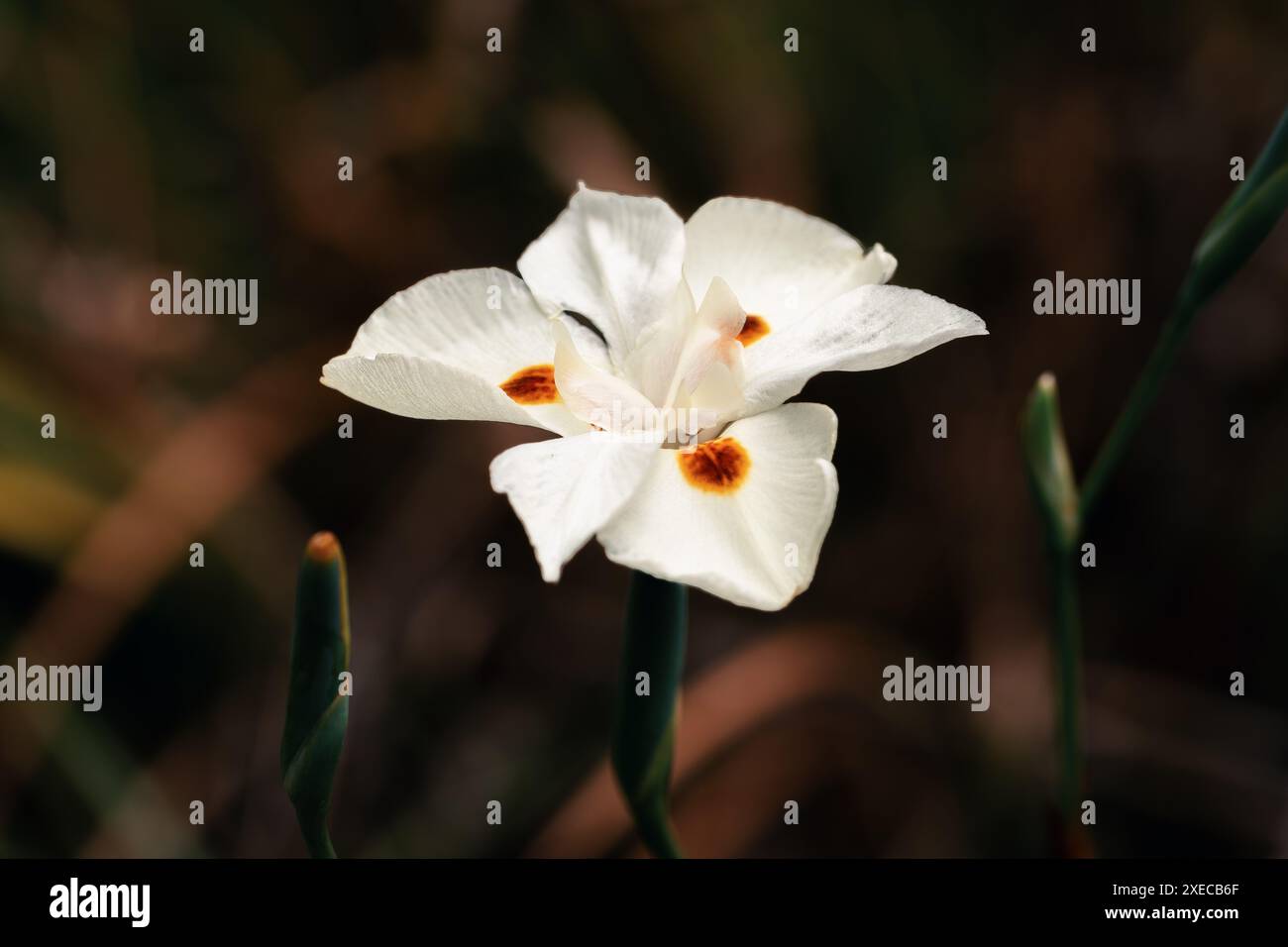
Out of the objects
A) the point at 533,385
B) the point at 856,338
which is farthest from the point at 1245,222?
the point at 533,385

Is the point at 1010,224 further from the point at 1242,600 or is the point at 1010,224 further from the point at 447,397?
the point at 447,397

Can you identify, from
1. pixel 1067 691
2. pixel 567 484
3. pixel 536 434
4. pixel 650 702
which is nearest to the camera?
pixel 567 484

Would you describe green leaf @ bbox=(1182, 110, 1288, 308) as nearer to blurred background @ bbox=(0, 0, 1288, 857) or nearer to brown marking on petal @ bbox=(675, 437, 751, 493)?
brown marking on petal @ bbox=(675, 437, 751, 493)

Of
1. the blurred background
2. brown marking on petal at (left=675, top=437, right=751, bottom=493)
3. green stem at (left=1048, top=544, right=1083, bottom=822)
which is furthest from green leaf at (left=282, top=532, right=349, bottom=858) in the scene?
the blurred background

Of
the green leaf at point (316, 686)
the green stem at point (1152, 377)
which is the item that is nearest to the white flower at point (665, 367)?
the green leaf at point (316, 686)

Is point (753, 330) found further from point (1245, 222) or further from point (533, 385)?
point (1245, 222)

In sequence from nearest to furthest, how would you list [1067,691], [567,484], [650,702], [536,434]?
[567,484] → [650,702] → [1067,691] → [536,434]
